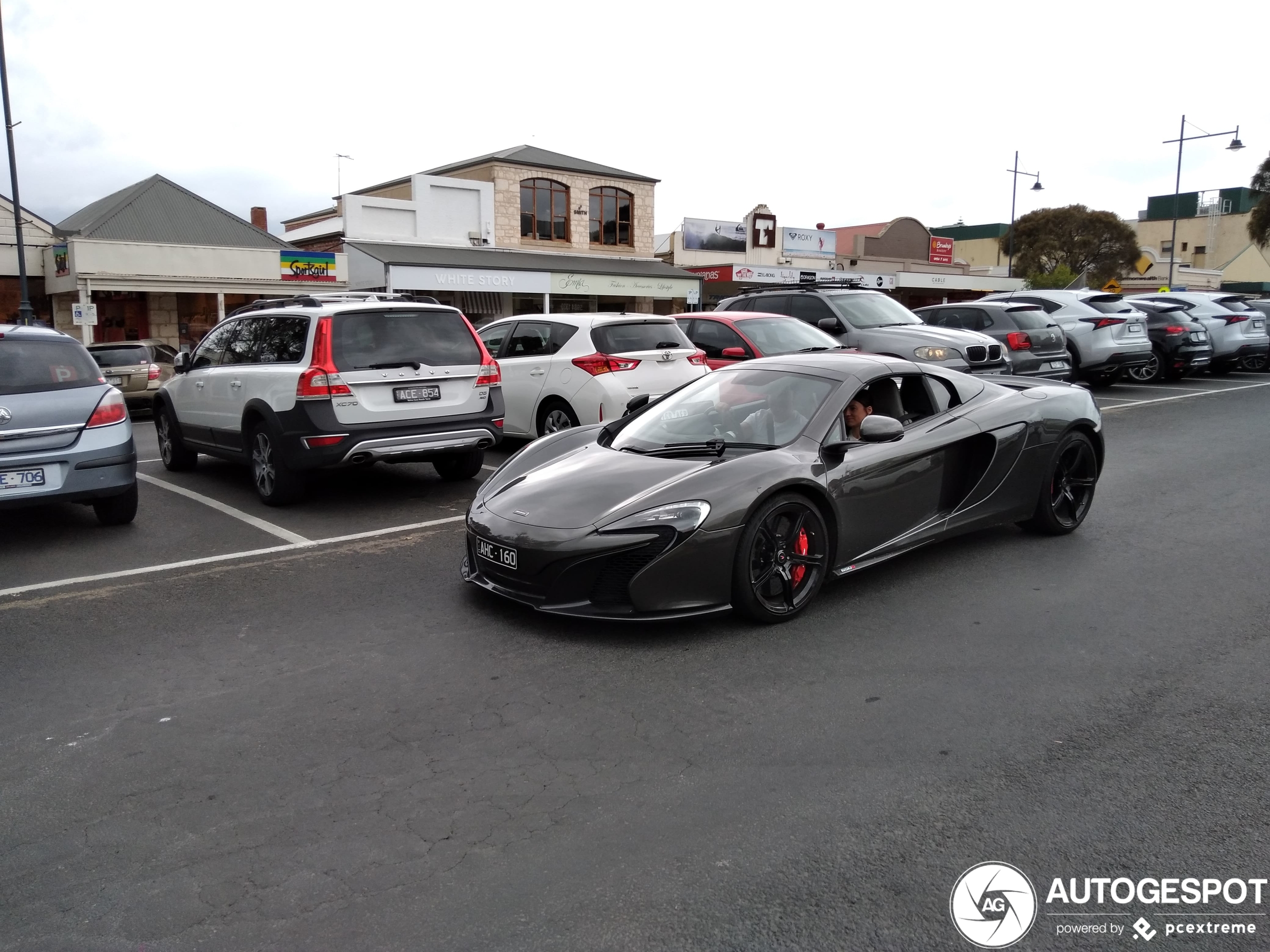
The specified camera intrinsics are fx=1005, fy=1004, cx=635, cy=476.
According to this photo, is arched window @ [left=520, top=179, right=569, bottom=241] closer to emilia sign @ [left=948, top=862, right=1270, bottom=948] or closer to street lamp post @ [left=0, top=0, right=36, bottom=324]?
street lamp post @ [left=0, top=0, right=36, bottom=324]

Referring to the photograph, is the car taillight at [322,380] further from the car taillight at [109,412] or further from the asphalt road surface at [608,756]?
the asphalt road surface at [608,756]

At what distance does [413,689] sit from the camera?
4.36 meters

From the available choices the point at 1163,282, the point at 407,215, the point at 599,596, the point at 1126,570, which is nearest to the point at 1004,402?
the point at 1126,570

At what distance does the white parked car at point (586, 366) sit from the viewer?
1009cm

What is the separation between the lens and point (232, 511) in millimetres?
8328

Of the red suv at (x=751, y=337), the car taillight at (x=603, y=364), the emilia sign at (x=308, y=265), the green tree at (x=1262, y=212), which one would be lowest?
the car taillight at (x=603, y=364)

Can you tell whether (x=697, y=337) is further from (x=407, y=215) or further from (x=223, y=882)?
(x=407, y=215)

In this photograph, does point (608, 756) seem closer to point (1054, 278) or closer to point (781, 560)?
point (781, 560)

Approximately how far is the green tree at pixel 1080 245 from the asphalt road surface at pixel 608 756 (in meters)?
71.2

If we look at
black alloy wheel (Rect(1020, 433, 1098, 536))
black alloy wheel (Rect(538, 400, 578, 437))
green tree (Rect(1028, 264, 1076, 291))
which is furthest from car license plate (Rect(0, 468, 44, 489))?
green tree (Rect(1028, 264, 1076, 291))

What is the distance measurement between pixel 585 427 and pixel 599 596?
78.1 inches

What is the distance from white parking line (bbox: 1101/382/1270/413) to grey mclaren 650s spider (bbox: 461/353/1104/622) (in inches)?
347

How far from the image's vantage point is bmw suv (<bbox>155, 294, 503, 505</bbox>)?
796 cm

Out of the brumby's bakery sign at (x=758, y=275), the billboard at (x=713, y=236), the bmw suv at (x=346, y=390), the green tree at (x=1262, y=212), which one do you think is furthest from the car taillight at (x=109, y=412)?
the green tree at (x=1262, y=212)
